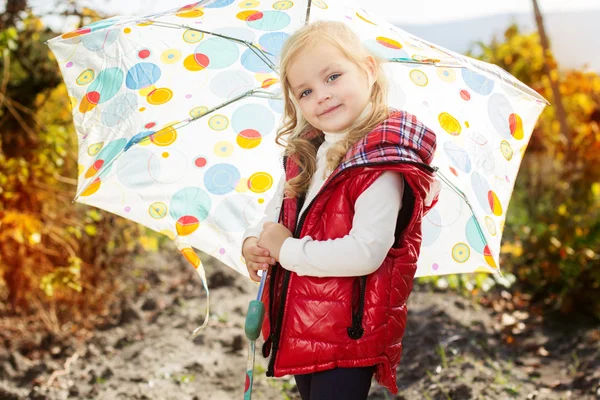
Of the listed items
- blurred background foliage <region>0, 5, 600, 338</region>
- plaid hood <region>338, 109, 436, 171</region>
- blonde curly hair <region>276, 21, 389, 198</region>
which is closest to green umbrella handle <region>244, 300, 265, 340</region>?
blonde curly hair <region>276, 21, 389, 198</region>

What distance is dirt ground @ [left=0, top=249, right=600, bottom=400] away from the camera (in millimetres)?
3707

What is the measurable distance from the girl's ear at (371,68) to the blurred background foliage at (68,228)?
2466 millimetres

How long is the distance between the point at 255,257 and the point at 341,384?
0.48 m

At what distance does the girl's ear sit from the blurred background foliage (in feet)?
8.09

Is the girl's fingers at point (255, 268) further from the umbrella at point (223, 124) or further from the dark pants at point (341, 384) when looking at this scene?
the dark pants at point (341, 384)

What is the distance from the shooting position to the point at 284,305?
81.5 inches

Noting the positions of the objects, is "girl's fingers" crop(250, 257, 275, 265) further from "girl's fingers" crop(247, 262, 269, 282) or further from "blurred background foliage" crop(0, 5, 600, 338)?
"blurred background foliage" crop(0, 5, 600, 338)

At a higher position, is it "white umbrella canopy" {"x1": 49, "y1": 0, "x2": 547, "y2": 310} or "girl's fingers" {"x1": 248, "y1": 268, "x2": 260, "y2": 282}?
"white umbrella canopy" {"x1": 49, "y1": 0, "x2": 547, "y2": 310}

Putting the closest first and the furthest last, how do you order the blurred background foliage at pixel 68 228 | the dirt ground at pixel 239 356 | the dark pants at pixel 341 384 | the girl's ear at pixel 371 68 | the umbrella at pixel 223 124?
the dark pants at pixel 341 384, the girl's ear at pixel 371 68, the umbrella at pixel 223 124, the dirt ground at pixel 239 356, the blurred background foliage at pixel 68 228

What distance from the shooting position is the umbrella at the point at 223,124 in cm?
248

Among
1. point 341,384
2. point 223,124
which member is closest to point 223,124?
point 223,124

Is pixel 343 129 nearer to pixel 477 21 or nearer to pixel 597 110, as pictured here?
pixel 597 110

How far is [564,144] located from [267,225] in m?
4.28

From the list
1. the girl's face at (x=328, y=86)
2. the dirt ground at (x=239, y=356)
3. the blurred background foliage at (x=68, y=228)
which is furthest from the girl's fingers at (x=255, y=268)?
the blurred background foliage at (x=68, y=228)
